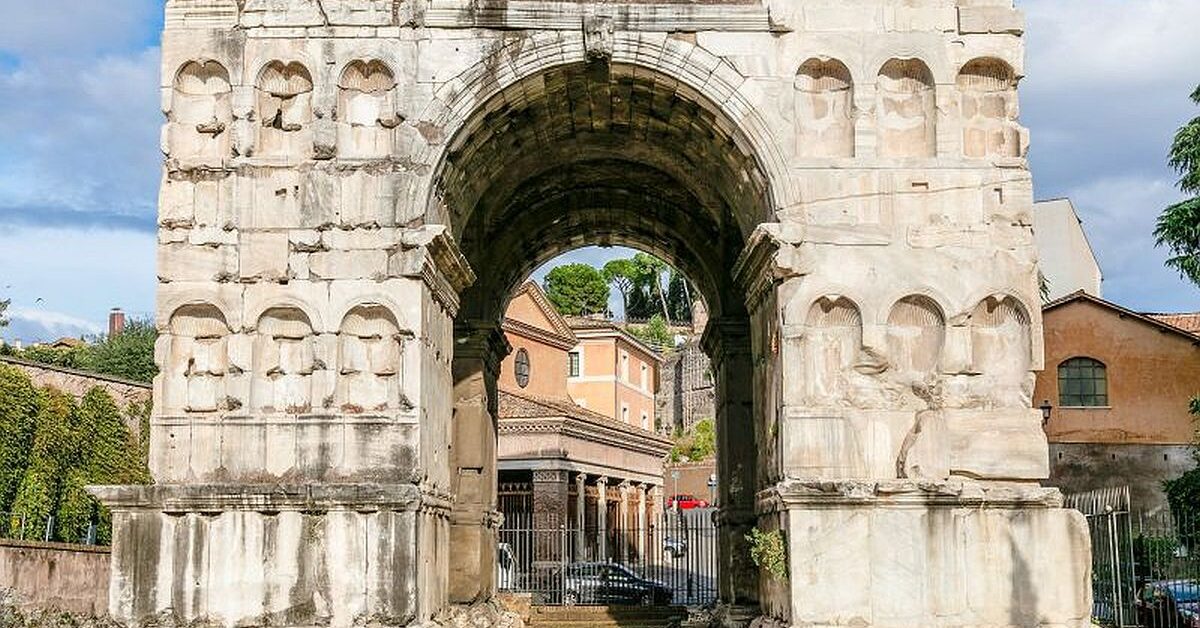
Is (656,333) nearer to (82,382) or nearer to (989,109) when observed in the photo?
(82,382)

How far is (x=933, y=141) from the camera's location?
12.6m

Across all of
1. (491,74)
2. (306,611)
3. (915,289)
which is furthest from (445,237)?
(915,289)

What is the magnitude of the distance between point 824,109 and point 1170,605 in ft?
30.1

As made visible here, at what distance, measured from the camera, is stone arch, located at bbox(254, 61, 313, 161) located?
41.3ft

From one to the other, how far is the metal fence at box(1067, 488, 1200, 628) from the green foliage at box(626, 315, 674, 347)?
6608 cm

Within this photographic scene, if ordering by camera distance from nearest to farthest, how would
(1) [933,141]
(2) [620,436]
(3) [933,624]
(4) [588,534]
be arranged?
1. (3) [933,624]
2. (1) [933,141]
3. (4) [588,534]
4. (2) [620,436]

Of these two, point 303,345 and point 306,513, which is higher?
point 303,345

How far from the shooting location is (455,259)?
13406 millimetres

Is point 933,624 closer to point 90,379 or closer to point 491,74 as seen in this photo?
point 491,74

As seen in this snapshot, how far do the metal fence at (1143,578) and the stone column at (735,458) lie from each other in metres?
4.37

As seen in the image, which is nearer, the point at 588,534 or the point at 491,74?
the point at 491,74

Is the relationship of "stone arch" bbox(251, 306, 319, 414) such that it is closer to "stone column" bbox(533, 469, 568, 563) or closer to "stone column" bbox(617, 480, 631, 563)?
"stone column" bbox(533, 469, 568, 563)

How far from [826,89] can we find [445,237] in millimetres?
4056

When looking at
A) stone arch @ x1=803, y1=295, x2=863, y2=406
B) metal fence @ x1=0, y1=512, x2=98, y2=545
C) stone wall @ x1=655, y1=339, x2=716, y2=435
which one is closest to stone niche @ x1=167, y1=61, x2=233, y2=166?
stone arch @ x1=803, y1=295, x2=863, y2=406
